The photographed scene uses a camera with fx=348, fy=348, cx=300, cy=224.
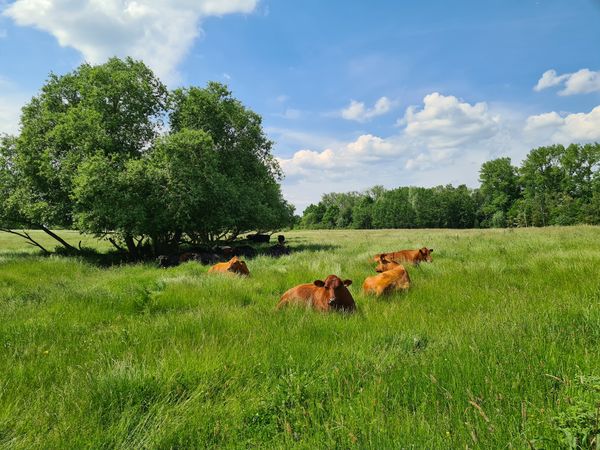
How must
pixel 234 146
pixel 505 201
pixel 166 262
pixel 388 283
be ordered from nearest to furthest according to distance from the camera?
pixel 388 283
pixel 166 262
pixel 234 146
pixel 505 201

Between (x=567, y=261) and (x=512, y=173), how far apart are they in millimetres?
98409

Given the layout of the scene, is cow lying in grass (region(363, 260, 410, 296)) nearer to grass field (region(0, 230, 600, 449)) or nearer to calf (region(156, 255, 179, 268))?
grass field (region(0, 230, 600, 449))

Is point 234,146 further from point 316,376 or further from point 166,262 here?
point 316,376

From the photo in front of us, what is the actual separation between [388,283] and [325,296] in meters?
1.67

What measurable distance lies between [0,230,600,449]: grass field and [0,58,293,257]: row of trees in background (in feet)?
35.3

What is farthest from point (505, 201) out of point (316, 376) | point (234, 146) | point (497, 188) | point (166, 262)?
point (316, 376)

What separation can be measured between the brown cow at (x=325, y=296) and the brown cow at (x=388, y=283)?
1028 millimetres

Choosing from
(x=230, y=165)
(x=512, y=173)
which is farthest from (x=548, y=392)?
(x=512, y=173)

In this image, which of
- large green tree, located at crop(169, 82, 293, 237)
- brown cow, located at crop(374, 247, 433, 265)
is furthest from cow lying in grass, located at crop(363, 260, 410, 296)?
large green tree, located at crop(169, 82, 293, 237)

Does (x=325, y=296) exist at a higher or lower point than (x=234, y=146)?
lower

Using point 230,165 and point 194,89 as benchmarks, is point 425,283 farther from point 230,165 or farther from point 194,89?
point 194,89

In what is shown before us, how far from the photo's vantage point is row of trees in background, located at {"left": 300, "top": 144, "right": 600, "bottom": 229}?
7244 cm

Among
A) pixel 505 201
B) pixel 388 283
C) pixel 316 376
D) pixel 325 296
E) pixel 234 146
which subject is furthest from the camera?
pixel 505 201

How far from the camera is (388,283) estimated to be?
7137mm
